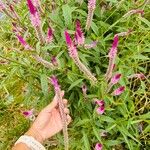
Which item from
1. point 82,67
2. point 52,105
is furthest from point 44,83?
point 82,67

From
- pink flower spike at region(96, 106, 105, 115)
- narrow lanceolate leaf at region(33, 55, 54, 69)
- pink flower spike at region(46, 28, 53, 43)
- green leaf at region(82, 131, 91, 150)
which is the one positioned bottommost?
green leaf at region(82, 131, 91, 150)

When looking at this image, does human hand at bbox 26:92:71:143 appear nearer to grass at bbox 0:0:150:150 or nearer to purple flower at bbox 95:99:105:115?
grass at bbox 0:0:150:150

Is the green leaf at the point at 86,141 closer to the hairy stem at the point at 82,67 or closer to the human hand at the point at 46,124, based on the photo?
the human hand at the point at 46,124

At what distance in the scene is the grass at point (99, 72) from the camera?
279 centimetres

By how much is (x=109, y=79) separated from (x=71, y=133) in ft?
1.90

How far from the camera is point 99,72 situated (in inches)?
115

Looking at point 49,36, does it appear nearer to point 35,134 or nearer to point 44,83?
point 44,83

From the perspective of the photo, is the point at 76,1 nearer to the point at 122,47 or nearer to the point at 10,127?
the point at 122,47

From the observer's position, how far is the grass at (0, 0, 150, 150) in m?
2.79

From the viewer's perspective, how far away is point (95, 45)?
2703 millimetres

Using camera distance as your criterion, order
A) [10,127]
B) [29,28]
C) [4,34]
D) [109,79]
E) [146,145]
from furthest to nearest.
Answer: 1. [4,34]
2. [10,127]
3. [29,28]
4. [146,145]
5. [109,79]

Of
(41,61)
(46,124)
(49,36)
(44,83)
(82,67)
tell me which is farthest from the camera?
(46,124)

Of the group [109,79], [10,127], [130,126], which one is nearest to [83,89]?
[109,79]

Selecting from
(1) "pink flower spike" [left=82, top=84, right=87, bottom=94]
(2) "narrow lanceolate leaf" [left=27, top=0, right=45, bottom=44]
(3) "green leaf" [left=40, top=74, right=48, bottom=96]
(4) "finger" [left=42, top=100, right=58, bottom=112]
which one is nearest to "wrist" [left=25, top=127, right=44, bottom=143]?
(4) "finger" [left=42, top=100, right=58, bottom=112]
